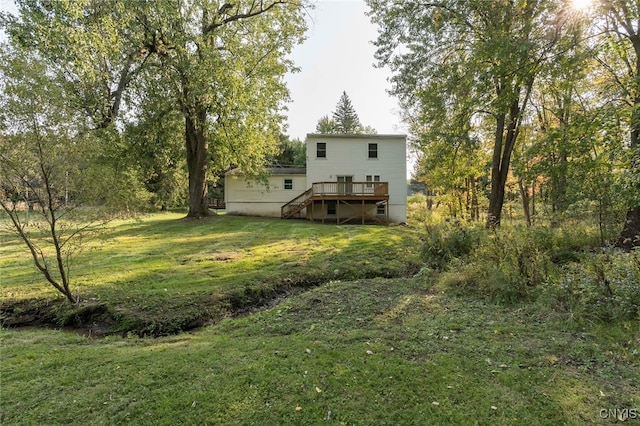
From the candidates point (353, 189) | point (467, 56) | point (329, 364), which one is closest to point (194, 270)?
point (329, 364)

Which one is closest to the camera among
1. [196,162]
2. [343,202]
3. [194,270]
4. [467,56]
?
[194,270]

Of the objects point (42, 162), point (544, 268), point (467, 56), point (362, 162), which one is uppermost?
point (467, 56)

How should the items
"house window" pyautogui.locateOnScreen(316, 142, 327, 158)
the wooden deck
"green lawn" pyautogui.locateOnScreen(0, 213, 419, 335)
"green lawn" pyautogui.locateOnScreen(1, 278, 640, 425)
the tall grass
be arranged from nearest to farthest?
1. "green lawn" pyautogui.locateOnScreen(1, 278, 640, 425)
2. the tall grass
3. "green lawn" pyautogui.locateOnScreen(0, 213, 419, 335)
4. the wooden deck
5. "house window" pyautogui.locateOnScreen(316, 142, 327, 158)

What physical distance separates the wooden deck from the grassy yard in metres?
13.4

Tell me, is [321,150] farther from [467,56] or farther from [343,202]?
[467,56]

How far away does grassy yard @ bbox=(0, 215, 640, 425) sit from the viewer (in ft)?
9.11

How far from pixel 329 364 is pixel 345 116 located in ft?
182

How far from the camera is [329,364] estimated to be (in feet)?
11.5

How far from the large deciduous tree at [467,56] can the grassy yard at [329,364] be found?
505 centimetres

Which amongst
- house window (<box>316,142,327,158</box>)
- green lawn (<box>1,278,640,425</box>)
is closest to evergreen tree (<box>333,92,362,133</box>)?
house window (<box>316,142,327,158</box>)

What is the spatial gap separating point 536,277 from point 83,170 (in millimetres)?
7863

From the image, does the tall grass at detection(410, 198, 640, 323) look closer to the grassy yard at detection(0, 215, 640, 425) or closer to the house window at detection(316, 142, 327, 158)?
the grassy yard at detection(0, 215, 640, 425)

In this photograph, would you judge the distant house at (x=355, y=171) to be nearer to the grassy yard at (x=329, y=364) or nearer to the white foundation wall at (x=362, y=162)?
the white foundation wall at (x=362, y=162)

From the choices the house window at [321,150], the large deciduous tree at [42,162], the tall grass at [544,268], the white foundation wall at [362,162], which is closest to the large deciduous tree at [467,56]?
the tall grass at [544,268]
